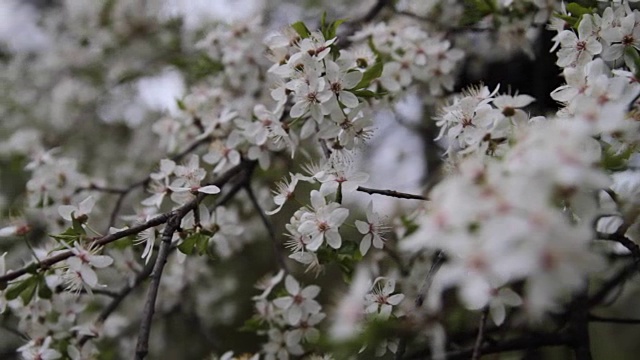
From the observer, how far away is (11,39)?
3.33 meters

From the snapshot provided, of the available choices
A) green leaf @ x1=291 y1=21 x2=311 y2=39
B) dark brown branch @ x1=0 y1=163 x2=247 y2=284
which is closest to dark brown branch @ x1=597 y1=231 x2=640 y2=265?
green leaf @ x1=291 y1=21 x2=311 y2=39

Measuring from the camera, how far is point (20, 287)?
1210mm

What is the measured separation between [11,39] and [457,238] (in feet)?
10.6

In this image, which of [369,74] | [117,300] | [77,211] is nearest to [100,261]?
[77,211]

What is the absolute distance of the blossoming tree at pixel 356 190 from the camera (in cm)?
72

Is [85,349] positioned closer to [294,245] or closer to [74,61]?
[294,245]

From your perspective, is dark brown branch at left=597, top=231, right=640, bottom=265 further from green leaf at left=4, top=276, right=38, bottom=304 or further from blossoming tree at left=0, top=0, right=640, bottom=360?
green leaf at left=4, top=276, right=38, bottom=304

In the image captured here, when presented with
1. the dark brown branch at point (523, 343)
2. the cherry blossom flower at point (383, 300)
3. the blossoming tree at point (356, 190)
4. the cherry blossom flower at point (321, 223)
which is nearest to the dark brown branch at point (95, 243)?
the blossoming tree at point (356, 190)

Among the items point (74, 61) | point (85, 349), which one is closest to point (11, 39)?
point (74, 61)

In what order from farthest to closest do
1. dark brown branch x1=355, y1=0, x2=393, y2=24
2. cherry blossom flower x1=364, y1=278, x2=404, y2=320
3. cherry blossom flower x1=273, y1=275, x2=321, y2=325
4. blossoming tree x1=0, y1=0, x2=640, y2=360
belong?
dark brown branch x1=355, y1=0, x2=393, y2=24
cherry blossom flower x1=273, y1=275, x2=321, y2=325
cherry blossom flower x1=364, y1=278, x2=404, y2=320
blossoming tree x1=0, y1=0, x2=640, y2=360

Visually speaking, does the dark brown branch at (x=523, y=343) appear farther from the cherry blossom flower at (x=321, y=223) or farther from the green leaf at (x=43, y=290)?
the green leaf at (x=43, y=290)

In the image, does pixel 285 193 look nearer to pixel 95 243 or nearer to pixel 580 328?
pixel 95 243

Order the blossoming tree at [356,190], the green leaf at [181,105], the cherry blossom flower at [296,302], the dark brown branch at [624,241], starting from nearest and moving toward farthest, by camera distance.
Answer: the blossoming tree at [356,190] < the dark brown branch at [624,241] < the cherry blossom flower at [296,302] < the green leaf at [181,105]

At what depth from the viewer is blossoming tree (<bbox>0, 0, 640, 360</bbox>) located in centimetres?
72
